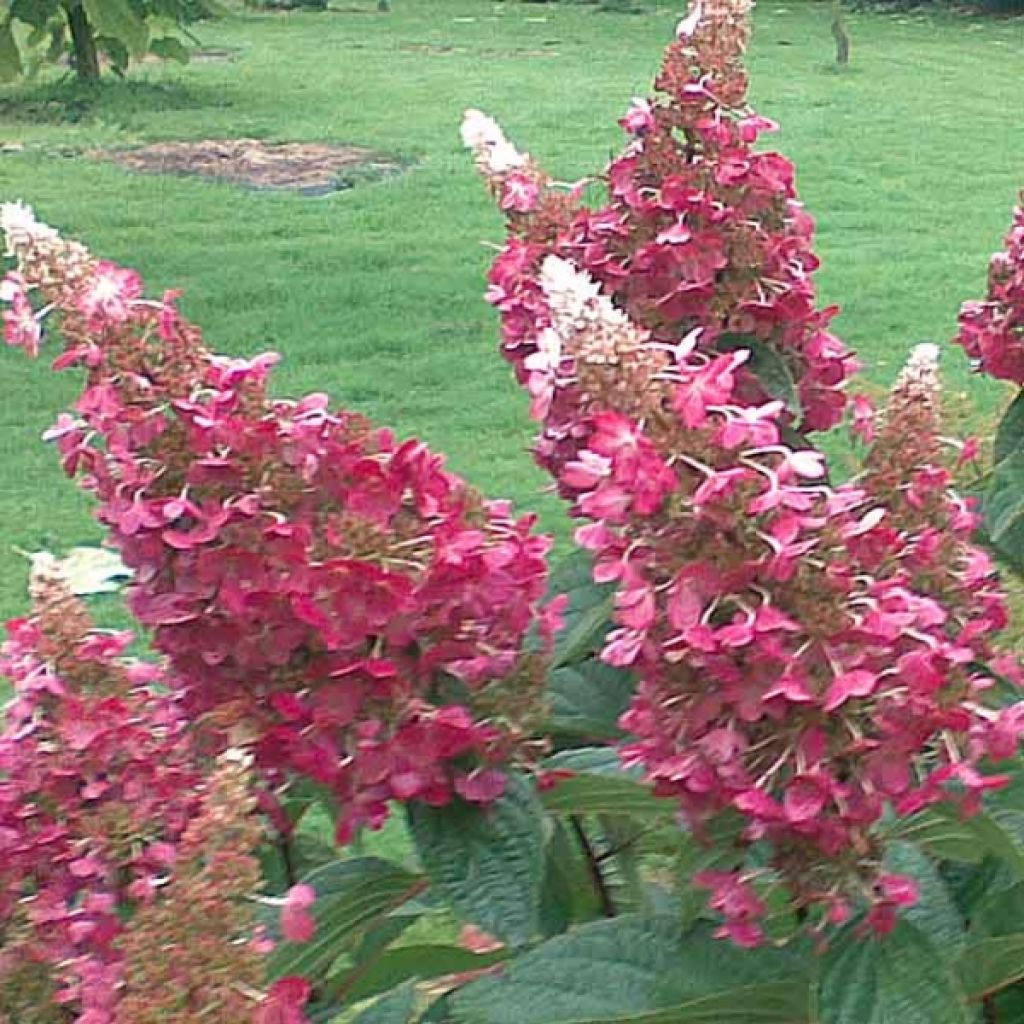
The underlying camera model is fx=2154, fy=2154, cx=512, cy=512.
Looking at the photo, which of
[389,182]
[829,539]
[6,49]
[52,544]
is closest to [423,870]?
[829,539]

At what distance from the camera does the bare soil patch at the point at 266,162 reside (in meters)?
8.00

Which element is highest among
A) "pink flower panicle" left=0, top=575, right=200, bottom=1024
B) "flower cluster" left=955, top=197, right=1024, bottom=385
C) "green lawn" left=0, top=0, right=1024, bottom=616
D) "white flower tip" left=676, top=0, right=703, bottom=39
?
"white flower tip" left=676, top=0, right=703, bottom=39

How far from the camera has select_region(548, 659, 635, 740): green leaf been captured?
1.24 metres

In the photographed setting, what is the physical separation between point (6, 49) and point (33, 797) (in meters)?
5.08

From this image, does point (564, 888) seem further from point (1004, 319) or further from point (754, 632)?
point (1004, 319)

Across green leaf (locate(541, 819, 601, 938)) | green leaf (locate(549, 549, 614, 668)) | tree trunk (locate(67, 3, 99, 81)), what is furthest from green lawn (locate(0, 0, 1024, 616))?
green leaf (locate(541, 819, 601, 938))

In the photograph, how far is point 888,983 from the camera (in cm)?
97

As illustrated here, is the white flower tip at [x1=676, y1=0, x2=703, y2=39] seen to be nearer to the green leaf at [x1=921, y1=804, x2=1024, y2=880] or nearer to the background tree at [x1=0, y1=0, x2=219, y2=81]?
the green leaf at [x1=921, y1=804, x2=1024, y2=880]

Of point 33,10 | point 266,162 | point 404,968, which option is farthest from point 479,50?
point 404,968

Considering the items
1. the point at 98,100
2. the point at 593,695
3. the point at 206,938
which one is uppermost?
the point at 206,938

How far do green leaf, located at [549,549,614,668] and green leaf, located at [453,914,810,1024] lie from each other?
260 millimetres

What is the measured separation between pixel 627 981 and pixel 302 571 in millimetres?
252

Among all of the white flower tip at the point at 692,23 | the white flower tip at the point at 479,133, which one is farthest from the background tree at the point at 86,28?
the white flower tip at the point at 692,23

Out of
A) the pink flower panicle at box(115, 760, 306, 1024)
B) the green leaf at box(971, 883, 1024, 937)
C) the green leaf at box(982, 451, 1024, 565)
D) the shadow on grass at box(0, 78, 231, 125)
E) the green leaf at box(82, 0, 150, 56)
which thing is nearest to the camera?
the pink flower panicle at box(115, 760, 306, 1024)
